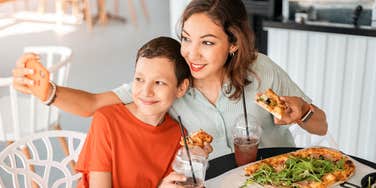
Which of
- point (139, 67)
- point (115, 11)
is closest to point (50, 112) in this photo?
point (139, 67)

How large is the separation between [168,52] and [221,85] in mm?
303

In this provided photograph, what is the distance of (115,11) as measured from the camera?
7.61 m

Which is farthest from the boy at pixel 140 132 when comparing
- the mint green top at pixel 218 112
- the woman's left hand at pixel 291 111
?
the woman's left hand at pixel 291 111

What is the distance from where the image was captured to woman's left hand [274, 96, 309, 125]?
166 centimetres

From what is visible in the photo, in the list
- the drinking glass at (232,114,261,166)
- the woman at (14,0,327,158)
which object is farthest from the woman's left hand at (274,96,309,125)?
the drinking glass at (232,114,261,166)

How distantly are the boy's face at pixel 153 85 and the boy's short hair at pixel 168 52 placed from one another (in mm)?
18

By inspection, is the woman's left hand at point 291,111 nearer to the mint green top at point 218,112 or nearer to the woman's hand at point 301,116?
the woman's hand at point 301,116

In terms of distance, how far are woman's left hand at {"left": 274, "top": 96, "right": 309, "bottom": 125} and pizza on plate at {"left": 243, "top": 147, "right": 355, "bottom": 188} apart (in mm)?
119

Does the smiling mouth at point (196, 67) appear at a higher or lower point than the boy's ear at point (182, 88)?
higher

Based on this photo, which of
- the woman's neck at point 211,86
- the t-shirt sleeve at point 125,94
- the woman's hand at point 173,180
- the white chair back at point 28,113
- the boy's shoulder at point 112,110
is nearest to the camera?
the woman's hand at point 173,180

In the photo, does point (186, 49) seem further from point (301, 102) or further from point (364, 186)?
point (364, 186)

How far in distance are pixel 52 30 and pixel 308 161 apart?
18.6 ft

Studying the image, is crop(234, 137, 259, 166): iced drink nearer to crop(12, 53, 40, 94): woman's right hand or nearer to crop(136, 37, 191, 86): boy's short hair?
crop(136, 37, 191, 86): boy's short hair

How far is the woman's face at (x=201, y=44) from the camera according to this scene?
1681mm
